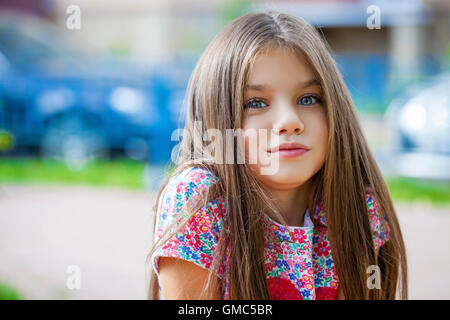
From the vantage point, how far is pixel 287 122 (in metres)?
1.29

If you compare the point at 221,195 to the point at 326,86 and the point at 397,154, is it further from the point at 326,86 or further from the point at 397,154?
the point at 397,154

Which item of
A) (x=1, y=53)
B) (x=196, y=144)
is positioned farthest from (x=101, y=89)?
(x=196, y=144)

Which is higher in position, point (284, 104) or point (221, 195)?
point (284, 104)

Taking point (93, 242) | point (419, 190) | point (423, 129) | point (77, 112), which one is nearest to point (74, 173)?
point (77, 112)

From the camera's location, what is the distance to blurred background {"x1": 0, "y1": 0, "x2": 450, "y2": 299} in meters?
3.21

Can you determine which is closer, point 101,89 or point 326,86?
point 326,86

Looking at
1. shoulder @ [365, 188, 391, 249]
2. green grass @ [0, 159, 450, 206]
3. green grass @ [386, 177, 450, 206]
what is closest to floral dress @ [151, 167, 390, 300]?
shoulder @ [365, 188, 391, 249]

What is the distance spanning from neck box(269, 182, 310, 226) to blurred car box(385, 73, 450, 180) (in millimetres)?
4377

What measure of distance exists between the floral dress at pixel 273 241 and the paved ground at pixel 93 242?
5.00 ft

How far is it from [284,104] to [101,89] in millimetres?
5207

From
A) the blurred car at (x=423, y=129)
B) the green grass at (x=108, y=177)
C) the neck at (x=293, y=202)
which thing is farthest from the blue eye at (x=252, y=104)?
the blurred car at (x=423, y=129)

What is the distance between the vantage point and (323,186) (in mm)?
1498

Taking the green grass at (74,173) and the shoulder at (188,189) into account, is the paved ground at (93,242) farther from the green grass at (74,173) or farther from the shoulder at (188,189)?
the shoulder at (188,189)

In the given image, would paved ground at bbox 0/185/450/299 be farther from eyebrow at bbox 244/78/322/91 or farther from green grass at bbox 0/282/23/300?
eyebrow at bbox 244/78/322/91
